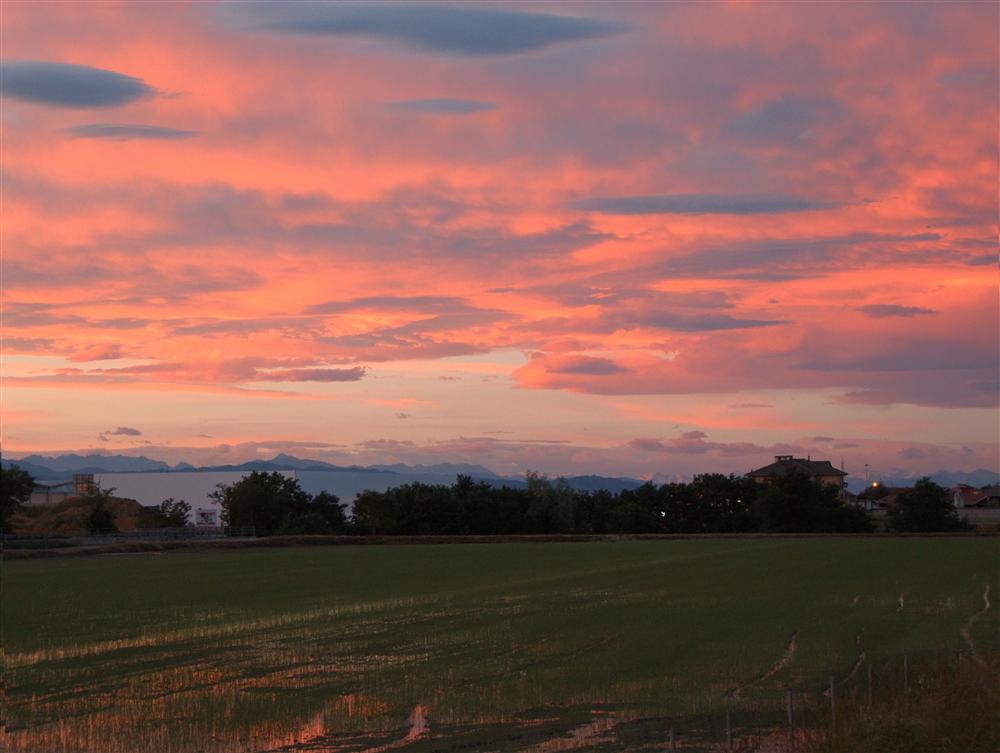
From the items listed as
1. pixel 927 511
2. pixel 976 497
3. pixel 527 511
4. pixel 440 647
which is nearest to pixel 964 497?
pixel 976 497

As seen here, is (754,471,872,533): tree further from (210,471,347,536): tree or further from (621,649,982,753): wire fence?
(621,649,982,753): wire fence

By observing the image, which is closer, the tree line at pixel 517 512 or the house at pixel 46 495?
the tree line at pixel 517 512

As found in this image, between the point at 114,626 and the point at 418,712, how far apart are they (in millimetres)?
16220

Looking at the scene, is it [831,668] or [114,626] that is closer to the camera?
[831,668]

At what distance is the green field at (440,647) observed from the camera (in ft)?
61.3

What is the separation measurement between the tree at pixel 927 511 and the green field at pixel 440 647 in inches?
2292

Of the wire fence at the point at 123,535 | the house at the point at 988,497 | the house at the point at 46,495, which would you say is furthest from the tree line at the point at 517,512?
the house at the point at 988,497

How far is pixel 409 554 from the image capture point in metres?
74.5

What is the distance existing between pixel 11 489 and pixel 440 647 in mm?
80605

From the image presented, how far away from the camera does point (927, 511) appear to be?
110m

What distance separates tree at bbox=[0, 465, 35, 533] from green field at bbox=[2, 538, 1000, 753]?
4574 cm

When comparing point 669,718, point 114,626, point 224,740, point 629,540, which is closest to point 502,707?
point 669,718

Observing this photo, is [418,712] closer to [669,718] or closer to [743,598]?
[669,718]

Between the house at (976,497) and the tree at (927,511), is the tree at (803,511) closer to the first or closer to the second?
the tree at (927,511)
